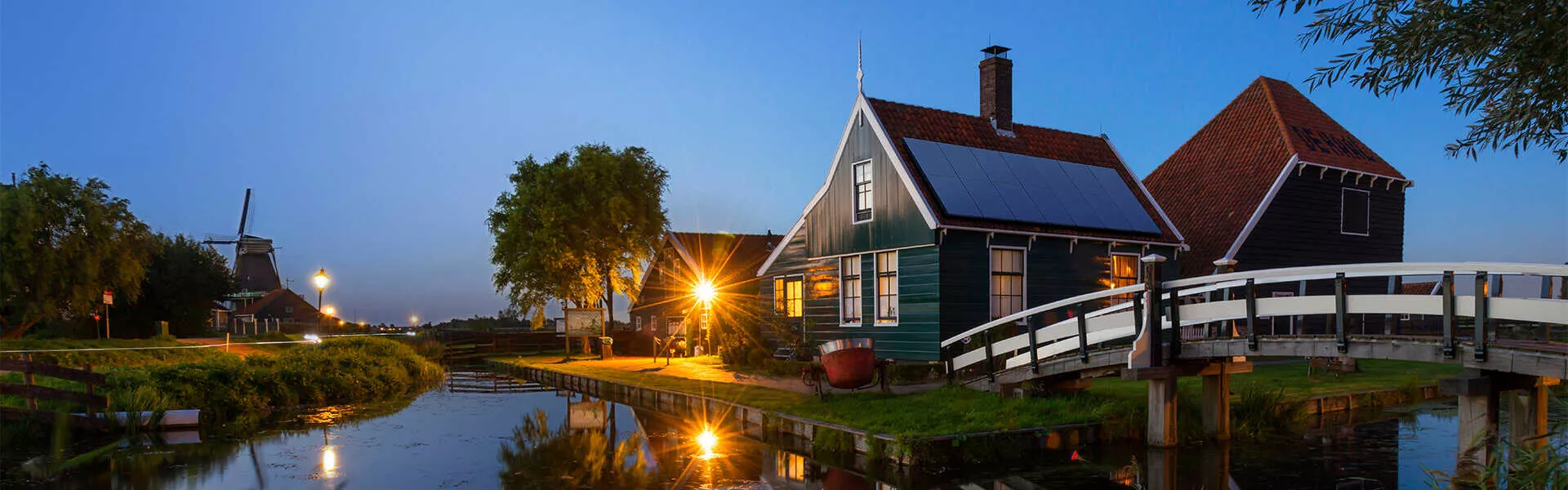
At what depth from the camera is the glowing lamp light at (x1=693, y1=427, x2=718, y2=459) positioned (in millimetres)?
14813

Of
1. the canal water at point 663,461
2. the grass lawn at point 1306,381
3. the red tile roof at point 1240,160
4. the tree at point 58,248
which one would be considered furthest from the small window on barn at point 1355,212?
Result: the tree at point 58,248

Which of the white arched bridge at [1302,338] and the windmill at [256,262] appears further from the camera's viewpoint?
the windmill at [256,262]

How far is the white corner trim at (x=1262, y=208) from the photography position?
24.9 metres

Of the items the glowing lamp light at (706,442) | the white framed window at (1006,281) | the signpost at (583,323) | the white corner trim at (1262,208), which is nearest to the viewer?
the glowing lamp light at (706,442)

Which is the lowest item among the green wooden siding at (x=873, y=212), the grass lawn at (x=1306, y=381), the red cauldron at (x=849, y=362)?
the grass lawn at (x=1306, y=381)

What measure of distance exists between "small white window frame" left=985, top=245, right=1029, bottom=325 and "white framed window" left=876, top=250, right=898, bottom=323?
6.71ft

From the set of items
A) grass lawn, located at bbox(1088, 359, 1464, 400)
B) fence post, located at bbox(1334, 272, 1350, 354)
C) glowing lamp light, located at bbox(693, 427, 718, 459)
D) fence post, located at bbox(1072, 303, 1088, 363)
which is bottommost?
glowing lamp light, located at bbox(693, 427, 718, 459)

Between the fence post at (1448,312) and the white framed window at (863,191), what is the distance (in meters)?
13.4

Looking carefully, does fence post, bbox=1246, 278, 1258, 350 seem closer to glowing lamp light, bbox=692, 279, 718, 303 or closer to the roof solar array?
the roof solar array

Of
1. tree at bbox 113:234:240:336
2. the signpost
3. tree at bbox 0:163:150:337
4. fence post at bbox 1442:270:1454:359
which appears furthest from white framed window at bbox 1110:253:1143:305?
tree at bbox 113:234:240:336

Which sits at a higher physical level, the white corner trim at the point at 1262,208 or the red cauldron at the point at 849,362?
the white corner trim at the point at 1262,208

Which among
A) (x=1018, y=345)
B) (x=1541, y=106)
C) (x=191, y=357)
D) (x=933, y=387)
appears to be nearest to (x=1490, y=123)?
(x=1541, y=106)

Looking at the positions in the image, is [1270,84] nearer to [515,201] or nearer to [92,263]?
[515,201]

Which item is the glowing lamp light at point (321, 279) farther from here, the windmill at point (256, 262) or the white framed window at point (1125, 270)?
the windmill at point (256, 262)
